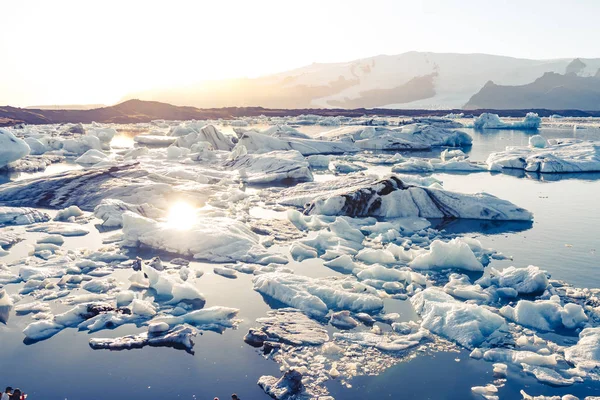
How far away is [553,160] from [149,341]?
13.3 m

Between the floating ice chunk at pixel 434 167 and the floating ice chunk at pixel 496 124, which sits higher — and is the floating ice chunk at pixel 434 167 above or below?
below

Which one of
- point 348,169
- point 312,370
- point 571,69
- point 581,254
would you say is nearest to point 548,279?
point 581,254

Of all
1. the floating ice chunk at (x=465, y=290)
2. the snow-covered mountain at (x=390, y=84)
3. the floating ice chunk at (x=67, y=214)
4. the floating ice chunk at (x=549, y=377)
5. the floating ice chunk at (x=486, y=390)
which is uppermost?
the snow-covered mountain at (x=390, y=84)

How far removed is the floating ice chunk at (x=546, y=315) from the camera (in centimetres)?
367

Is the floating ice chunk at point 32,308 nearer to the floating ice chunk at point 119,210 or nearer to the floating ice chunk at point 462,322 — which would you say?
the floating ice chunk at point 119,210

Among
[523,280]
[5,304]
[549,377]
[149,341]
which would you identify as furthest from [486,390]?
[5,304]

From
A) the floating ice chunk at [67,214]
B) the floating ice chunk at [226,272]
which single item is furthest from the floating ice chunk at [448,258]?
the floating ice chunk at [67,214]

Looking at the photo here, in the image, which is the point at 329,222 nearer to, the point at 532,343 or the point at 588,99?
the point at 532,343

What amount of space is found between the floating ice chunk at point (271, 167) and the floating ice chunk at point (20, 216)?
4931mm

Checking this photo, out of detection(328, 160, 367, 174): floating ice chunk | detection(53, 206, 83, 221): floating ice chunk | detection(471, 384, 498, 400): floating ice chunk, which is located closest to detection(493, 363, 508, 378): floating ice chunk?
detection(471, 384, 498, 400): floating ice chunk

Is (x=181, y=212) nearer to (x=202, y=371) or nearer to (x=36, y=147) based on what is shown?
(x=202, y=371)

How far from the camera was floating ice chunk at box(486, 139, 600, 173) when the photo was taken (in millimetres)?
13141

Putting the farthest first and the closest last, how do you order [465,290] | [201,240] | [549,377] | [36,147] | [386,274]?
[36,147] < [201,240] < [386,274] < [465,290] < [549,377]

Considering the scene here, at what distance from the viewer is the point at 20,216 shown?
275 inches
